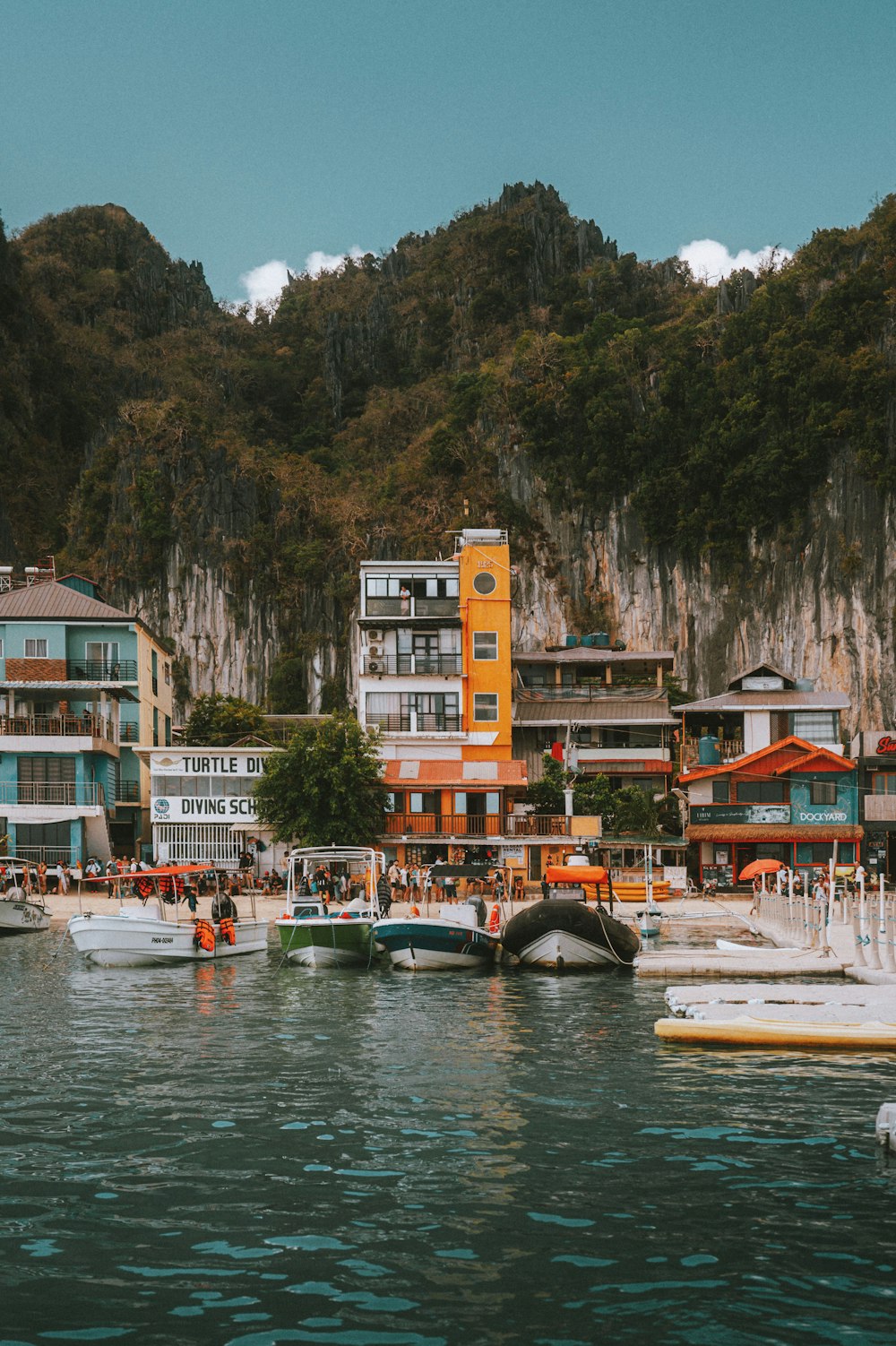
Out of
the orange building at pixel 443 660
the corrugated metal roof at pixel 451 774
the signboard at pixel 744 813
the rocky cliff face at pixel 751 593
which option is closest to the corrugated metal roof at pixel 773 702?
the signboard at pixel 744 813

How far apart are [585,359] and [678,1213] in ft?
234

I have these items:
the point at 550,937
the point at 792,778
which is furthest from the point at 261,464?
the point at 550,937

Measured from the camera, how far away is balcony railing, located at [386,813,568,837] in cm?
5025

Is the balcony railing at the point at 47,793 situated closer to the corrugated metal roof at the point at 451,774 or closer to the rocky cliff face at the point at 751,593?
the corrugated metal roof at the point at 451,774

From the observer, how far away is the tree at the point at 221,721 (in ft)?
196

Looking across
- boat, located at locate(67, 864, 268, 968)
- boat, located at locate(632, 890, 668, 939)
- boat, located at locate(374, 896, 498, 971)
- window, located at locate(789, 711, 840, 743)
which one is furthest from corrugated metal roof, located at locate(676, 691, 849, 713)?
boat, located at locate(374, 896, 498, 971)

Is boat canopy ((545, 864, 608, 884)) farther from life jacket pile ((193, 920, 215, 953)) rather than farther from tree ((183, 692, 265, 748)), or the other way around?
tree ((183, 692, 265, 748))

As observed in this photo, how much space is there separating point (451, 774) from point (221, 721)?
1343cm

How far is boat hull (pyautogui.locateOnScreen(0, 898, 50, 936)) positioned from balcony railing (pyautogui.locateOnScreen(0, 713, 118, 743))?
42.1 feet

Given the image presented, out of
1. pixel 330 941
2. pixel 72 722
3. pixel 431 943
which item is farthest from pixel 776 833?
pixel 72 722

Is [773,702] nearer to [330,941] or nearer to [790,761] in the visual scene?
[790,761]

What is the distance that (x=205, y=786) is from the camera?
50562mm

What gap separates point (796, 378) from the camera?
236ft

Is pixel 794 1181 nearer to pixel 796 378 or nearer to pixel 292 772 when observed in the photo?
pixel 292 772
